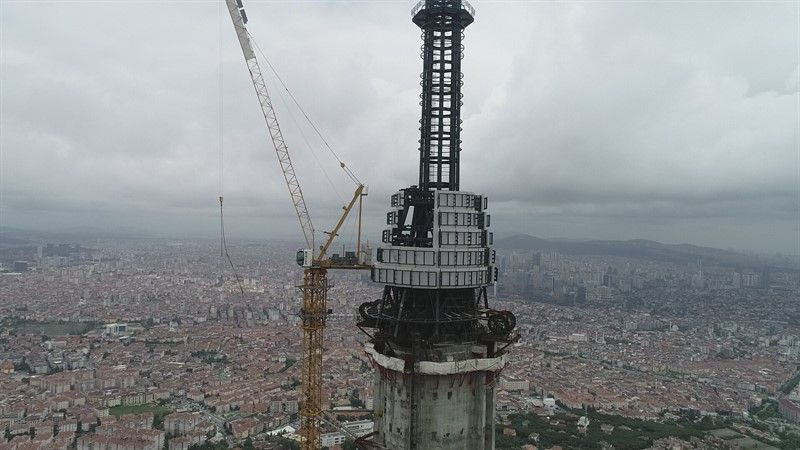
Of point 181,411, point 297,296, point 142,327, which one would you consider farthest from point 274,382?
point 297,296

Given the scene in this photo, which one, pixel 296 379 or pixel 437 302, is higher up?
pixel 437 302

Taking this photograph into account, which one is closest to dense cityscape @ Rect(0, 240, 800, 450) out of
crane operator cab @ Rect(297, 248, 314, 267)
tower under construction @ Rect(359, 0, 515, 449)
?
crane operator cab @ Rect(297, 248, 314, 267)

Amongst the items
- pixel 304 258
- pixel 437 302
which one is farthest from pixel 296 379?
pixel 437 302

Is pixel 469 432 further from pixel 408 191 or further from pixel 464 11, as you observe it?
pixel 464 11

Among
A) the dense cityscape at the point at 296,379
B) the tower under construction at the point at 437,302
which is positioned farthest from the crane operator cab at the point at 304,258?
the tower under construction at the point at 437,302

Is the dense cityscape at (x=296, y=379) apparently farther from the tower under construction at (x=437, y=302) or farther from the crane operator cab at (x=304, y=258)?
the tower under construction at (x=437, y=302)

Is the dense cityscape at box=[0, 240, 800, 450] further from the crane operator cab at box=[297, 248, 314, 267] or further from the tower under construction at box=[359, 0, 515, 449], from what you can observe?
the tower under construction at box=[359, 0, 515, 449]

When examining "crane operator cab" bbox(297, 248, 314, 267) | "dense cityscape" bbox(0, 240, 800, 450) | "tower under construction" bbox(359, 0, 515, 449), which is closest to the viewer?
"tower under construction" bbox(359, 0, 515, 449)

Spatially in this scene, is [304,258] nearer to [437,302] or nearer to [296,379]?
[437,302]
